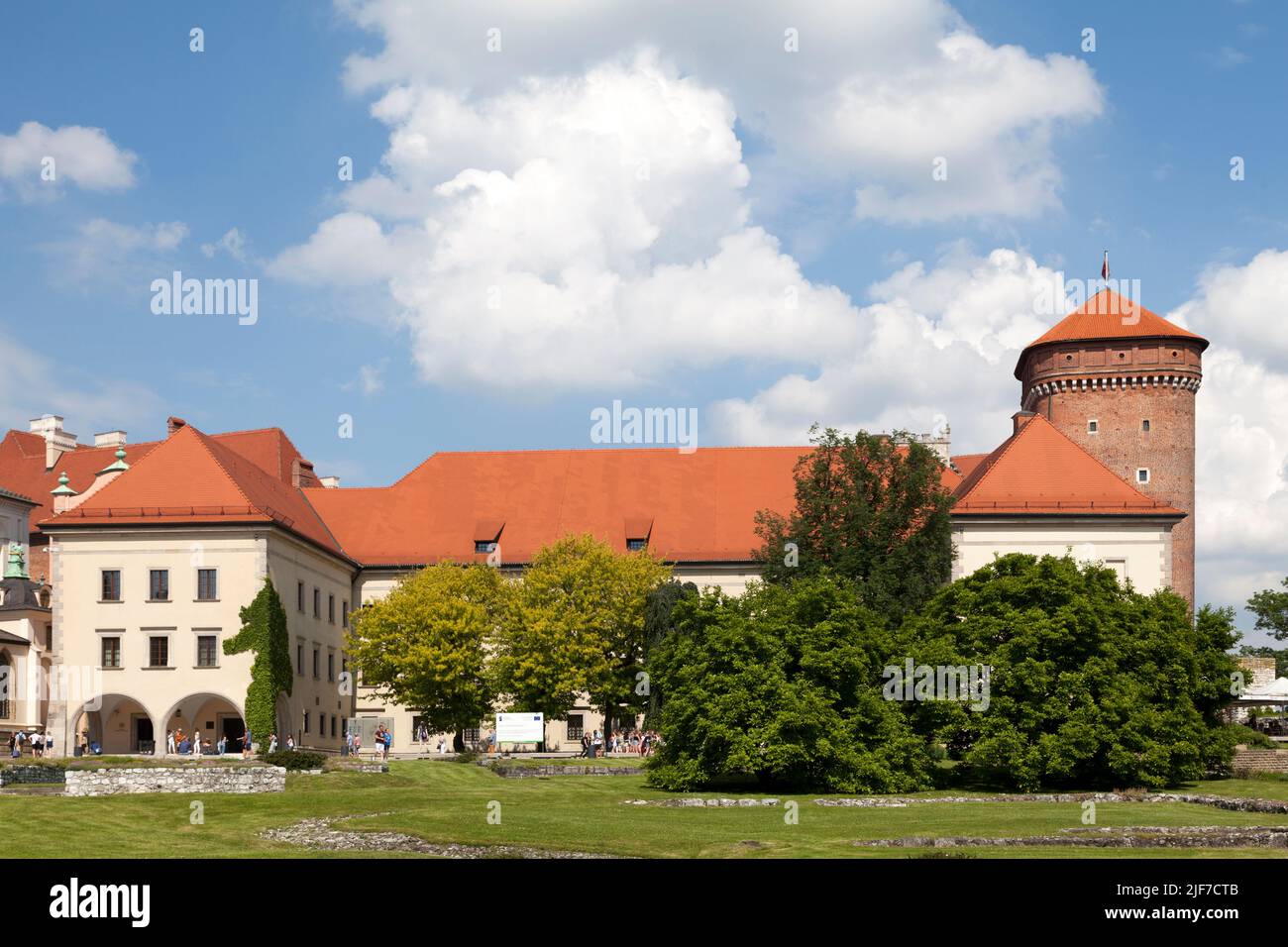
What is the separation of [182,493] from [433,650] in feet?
40.8

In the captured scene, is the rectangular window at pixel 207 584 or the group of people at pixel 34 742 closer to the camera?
the group of people at pixel 34 742

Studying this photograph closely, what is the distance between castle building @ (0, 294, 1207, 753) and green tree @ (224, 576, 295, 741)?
1.85 feet

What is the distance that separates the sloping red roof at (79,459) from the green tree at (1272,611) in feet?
235

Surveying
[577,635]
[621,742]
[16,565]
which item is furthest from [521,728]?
[16,565]

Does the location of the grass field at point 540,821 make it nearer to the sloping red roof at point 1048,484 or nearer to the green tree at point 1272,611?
the sloping red roof at point 1048,484

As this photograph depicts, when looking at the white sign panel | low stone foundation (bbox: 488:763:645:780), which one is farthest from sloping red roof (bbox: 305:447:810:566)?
low stone foundation (bbox: 488:763:645:780)

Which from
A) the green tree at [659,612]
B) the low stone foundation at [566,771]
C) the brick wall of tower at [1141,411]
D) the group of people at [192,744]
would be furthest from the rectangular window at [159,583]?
the brick wall of tower at [1141,411]

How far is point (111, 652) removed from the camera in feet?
203

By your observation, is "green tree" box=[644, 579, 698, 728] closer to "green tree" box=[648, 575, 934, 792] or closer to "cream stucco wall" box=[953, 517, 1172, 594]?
"cream stucco wall" box=[953, 517, 1172, 594]

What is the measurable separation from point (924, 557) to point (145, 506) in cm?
3203

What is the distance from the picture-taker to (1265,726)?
210ft

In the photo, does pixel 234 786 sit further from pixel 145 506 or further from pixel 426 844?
pixel 145 506

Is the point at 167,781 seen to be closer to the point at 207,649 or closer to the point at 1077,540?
the point at 207,649

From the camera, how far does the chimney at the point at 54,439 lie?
3605 inches
